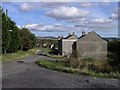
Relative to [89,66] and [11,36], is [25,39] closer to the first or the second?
[11,36]

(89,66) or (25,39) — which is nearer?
(89,66)

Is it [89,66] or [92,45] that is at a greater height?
[92,45]

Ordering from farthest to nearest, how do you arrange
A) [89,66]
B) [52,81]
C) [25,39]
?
[25,39], [89,66], [52,81]

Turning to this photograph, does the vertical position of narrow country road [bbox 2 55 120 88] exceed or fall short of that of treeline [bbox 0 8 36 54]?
it falls short

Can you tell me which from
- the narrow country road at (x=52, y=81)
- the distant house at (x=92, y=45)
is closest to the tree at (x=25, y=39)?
the distant house at (x=92, y=45)

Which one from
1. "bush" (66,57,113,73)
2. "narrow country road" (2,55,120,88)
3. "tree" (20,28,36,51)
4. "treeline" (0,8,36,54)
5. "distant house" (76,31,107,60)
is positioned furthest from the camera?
"tree" (20,28,36,51)

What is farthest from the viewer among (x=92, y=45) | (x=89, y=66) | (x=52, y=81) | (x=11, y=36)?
(x=92, y=45)

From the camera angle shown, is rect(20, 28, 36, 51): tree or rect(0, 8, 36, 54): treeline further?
rect(20, 28, 36, 51): tree

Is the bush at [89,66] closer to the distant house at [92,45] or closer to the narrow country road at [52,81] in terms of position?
the narrow country road at [52,81]

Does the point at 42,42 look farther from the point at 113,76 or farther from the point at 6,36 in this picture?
the point at 113,76

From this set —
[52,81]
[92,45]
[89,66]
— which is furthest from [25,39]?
[52,81]

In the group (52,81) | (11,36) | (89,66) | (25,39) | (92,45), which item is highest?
(11,36)

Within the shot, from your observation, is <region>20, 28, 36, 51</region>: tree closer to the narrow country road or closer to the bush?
the bush

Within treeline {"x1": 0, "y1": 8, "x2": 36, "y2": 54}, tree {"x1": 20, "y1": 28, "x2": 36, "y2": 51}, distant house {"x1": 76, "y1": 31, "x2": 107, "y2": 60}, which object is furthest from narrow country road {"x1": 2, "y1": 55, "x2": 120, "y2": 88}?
tree {"x1": 20, "y1": 28, "x2": 36, "y2": 51}
